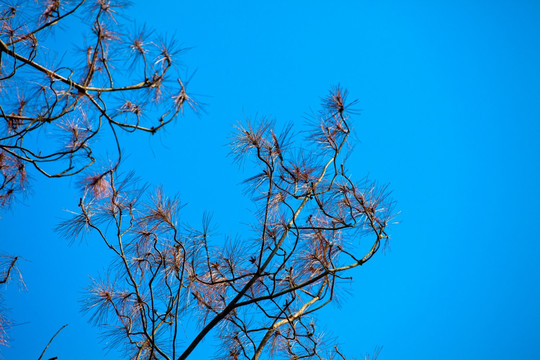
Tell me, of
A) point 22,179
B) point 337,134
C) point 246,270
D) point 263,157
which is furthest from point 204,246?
point 22,179

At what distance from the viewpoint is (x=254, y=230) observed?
2068mm

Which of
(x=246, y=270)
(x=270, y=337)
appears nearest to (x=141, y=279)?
(x=246, y=270)

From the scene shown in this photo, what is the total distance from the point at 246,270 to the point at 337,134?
0.60 meters

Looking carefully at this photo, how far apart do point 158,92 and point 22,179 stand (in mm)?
670

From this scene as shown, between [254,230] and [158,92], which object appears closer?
[158,92]

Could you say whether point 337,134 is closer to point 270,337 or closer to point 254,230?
point 254,230

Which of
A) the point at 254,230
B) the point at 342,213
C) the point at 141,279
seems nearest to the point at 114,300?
the point at 141,279

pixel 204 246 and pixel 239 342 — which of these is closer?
pixel 204 246

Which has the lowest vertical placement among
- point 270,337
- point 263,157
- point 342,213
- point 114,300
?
point 270,337

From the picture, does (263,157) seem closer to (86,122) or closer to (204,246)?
(204,246)

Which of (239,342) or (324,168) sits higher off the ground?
(324,168)

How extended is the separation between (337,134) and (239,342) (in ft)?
2.91

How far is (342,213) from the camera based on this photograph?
1.95m

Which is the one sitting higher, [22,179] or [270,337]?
[22,179]
